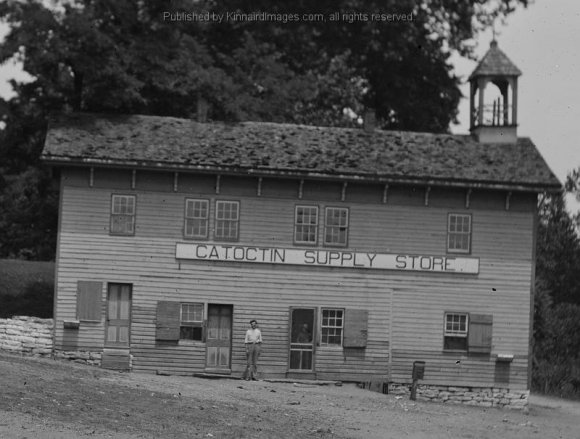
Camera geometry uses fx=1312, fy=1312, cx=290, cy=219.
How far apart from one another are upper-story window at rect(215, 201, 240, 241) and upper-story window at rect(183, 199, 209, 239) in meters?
0.33

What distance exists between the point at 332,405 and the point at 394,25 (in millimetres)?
26414

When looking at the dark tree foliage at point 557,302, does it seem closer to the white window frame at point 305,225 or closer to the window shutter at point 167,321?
the white window frame at point 305,225

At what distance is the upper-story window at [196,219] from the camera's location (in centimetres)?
3900

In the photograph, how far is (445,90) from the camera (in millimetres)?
58594

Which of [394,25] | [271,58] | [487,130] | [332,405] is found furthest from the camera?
[394,25]

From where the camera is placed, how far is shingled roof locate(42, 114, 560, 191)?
3872cm

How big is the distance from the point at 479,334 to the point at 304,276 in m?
5.57

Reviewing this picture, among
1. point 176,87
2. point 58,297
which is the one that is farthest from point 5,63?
point 58,297

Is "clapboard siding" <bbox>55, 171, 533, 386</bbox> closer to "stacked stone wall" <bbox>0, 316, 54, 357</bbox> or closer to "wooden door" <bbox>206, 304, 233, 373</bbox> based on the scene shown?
"wooden door" <bbox>206, 304, 233, 373</bbox>

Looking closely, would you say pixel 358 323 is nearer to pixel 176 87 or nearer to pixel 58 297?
pixel 58 297

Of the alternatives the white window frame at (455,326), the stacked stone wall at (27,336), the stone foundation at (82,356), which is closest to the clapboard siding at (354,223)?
the white window frame at (455,326)

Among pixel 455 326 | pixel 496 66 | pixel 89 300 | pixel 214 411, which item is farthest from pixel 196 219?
pixel 496 66

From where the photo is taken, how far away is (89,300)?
3838cm

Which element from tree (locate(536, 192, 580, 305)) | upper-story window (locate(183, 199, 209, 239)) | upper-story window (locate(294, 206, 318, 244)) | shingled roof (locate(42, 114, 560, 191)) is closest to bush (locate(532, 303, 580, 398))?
tree (locate(536, 192, 580, 305))
